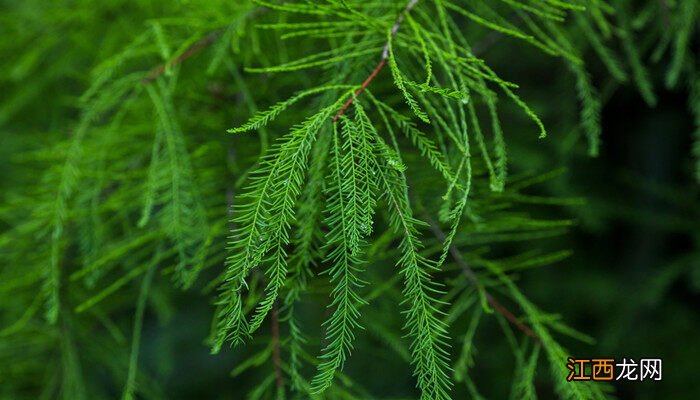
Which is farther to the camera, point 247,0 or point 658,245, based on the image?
point 658,245

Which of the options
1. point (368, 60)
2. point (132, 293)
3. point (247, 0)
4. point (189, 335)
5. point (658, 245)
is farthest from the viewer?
point (189, 335)

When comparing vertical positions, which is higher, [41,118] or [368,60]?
[368,60]

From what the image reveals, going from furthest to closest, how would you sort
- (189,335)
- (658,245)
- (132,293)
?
(189,335) → (658,245) → (132,293)

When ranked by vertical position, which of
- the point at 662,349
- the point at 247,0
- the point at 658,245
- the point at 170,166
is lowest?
the point at 662,349

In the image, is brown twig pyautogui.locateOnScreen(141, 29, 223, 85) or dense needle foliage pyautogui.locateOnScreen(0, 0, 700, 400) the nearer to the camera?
dense needle foliage pyautogui.locateOnScreen(0, 0, 700, 400)

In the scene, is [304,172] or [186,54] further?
[186,54]

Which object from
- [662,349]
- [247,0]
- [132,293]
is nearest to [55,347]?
[132,293]

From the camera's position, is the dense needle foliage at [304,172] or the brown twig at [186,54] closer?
the dense needle foliage at [304,172]

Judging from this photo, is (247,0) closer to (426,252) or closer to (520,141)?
(426,252)
